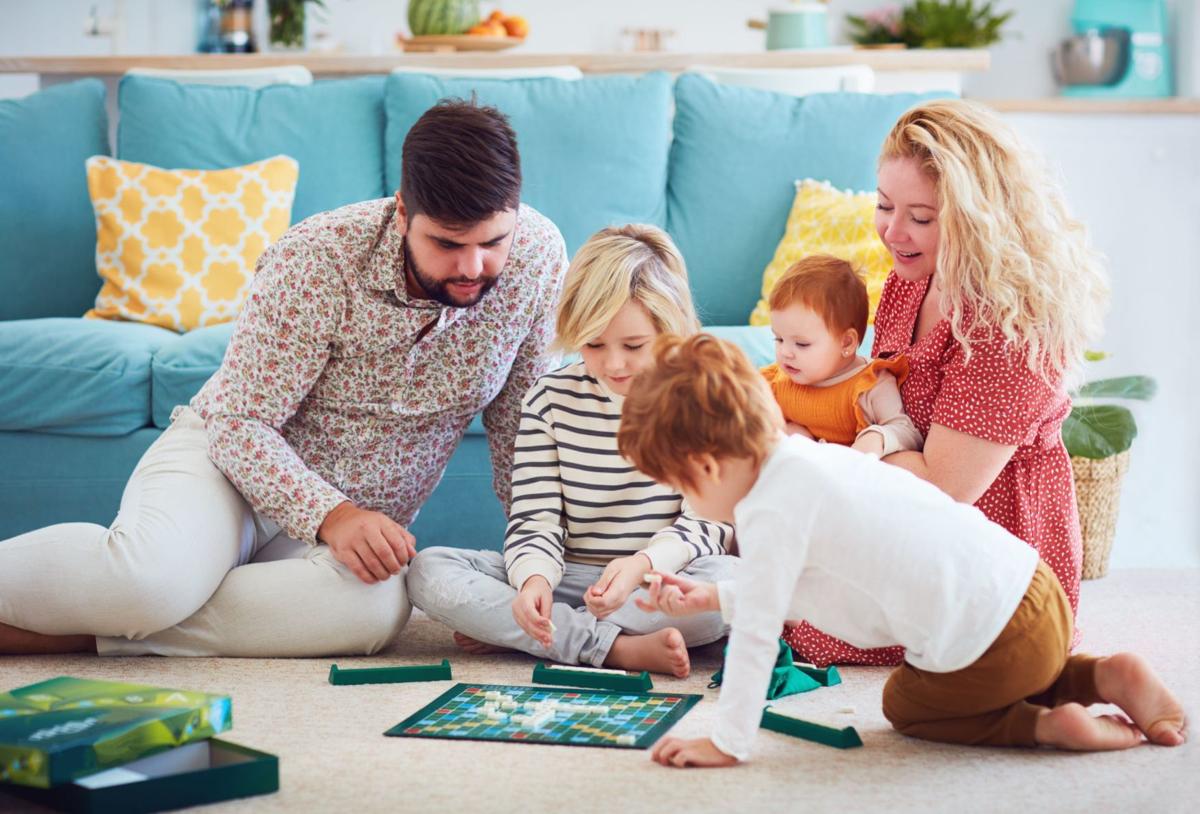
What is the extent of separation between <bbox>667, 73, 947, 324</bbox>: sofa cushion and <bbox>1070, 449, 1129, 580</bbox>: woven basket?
0.75 meters

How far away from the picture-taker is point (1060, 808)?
126cm

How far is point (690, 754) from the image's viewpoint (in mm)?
1350

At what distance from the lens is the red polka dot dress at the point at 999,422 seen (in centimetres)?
165

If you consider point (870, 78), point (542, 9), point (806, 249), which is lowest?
point (806, 249)

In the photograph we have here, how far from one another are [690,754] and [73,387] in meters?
1.55

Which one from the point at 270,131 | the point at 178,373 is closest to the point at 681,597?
the point at 178,373

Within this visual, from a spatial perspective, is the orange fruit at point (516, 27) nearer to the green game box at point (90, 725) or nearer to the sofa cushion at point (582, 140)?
the sofa cushion at point (582, 140)

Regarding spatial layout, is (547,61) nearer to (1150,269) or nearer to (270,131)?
(270,131)

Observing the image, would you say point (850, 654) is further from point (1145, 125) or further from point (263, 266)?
point (1145, 125)

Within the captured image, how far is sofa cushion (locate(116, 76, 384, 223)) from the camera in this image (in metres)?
3.00

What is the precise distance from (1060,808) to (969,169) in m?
0.78

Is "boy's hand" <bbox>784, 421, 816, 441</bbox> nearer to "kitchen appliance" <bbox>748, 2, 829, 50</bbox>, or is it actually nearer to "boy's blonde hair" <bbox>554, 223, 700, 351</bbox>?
"boy's blonde hair" <bbox>554, 223, 700, 351</bbox>

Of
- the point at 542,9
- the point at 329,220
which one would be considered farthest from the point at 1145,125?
the point at 329,220

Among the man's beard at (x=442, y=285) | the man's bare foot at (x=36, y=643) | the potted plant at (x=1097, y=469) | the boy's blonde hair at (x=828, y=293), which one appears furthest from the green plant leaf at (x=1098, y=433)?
the man's bare foot at (x=36, y=643)
